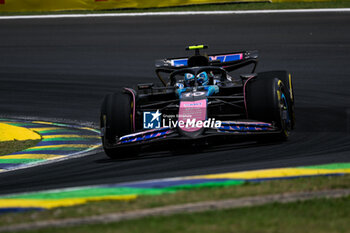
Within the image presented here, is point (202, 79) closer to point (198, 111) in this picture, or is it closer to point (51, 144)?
point (198, 111)

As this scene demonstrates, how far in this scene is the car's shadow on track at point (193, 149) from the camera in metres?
9.23

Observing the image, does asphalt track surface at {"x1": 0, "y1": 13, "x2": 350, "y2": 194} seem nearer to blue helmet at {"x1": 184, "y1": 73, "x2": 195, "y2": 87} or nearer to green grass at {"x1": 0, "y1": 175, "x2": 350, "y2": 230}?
green grass at {"x1": 0, "y1": 175, "x2": 350, "y2": 230}

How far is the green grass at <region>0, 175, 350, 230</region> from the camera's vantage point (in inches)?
217

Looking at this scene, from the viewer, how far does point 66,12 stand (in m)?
22.3

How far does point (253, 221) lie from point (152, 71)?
11634mm

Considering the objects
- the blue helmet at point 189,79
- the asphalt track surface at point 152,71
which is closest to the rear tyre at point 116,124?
the asphalt track surface at point 152,71

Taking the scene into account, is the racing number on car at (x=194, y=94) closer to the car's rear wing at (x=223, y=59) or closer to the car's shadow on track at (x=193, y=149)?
the car's shadow on track at (x=193, y=149)

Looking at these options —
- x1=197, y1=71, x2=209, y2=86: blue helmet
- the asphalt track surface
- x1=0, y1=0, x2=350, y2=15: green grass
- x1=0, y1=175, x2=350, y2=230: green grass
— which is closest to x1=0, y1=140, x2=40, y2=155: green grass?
the asphalt track surface

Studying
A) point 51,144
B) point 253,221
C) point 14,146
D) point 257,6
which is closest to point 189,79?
point 51,144

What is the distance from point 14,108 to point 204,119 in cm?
673

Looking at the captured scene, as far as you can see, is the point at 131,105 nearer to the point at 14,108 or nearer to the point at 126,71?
the point at 14,108

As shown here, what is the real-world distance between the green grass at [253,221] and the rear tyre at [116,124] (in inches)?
162

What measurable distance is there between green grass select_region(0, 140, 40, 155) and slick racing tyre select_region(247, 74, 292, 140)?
11.3 feet

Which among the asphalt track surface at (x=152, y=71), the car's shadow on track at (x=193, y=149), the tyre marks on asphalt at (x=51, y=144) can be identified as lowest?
the tyre marks on asphalt at (x=51, y=144)
